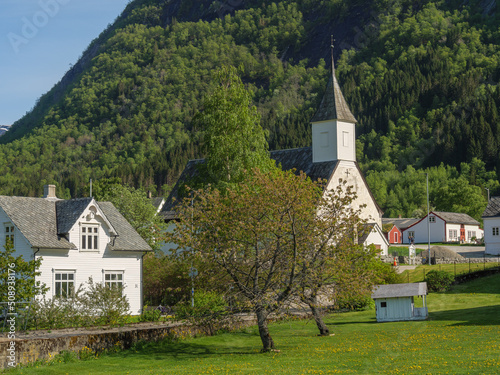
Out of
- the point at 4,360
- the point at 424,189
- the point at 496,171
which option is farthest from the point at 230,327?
the point at 496,171

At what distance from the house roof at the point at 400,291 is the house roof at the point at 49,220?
1565cm

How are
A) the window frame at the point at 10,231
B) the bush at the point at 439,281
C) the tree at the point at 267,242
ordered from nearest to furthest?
the tree at the point at 267,242
the window frame at the point at 10,231
the bush at the point at 439,281

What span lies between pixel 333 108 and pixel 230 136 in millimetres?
27983

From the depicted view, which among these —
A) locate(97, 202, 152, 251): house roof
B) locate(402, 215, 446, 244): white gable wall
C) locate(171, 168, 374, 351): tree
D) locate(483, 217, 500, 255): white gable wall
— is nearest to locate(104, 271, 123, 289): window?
locate(97, 202, 152, 251): house roof

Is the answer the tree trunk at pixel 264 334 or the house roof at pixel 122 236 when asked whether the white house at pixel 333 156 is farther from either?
the tree trunk at pixel 264 334

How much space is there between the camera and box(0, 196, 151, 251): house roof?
137ft

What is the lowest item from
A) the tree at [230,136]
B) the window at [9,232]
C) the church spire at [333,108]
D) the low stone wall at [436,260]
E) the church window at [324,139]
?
the low stone wall at [436,260]

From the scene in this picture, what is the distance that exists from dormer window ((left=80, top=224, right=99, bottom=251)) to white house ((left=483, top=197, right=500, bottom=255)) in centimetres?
4575

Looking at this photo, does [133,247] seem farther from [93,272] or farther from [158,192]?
[158,192]

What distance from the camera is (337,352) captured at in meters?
26.0

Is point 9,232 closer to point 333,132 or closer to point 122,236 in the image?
point 122,236

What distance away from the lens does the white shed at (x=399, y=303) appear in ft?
123

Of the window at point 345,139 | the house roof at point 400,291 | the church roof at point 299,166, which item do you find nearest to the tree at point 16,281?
the house roof at point 400,291

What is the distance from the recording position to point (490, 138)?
160m
